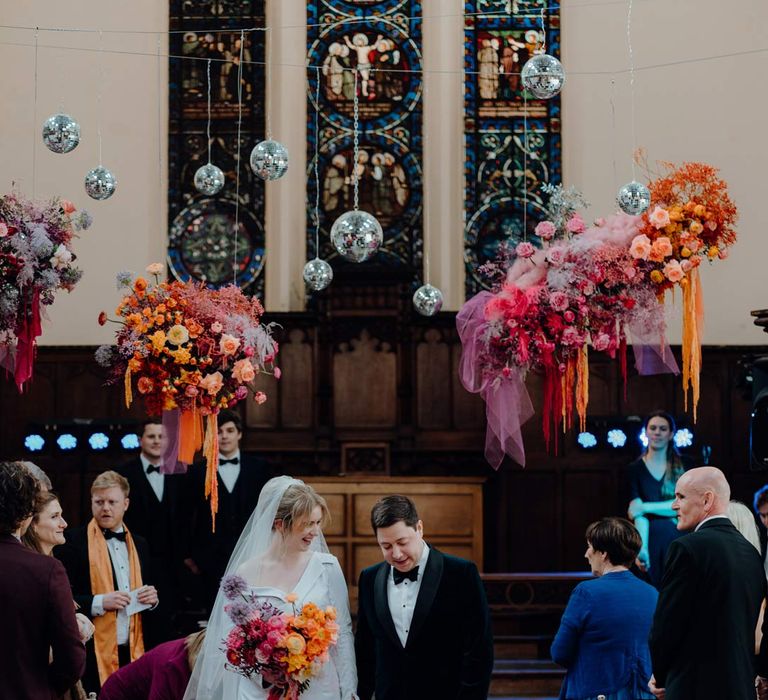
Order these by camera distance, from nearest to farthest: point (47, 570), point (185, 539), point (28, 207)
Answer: point (47, 570)
point (28, 207)
point (185, 539)

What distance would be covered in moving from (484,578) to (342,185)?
4.49 metres

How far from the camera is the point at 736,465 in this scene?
36.4 ft

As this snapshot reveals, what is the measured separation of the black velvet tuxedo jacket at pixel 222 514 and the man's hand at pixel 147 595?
1.79 metres

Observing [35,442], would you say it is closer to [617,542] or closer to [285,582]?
[285,582]

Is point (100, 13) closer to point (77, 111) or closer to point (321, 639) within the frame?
point (77, 111)

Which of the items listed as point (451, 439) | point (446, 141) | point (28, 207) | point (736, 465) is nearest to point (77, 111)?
point (446, 141)

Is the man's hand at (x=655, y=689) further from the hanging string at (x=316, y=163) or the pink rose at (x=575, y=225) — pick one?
the hanging string at (x=316, y=163)

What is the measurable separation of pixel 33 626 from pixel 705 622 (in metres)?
2.27

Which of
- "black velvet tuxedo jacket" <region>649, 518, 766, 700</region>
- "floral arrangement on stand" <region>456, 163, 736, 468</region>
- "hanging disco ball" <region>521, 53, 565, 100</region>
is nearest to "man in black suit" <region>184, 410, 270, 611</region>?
"floral arrangement on stand" <region>456, 163, 736, 468</region>

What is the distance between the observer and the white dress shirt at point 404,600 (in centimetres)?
479

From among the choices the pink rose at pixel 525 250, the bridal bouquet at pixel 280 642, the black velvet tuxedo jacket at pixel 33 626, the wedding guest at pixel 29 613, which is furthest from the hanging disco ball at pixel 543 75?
the black velvet tuxedo jacket at pixel 33 626

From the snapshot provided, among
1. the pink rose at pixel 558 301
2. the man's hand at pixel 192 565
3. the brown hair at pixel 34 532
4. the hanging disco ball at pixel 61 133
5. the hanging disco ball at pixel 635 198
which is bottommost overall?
the man's hand at pixel 192 565

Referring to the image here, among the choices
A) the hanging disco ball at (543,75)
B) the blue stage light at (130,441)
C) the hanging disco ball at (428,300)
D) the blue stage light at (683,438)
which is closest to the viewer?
the hanging disco ball at (543,75)

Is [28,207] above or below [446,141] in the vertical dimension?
below
